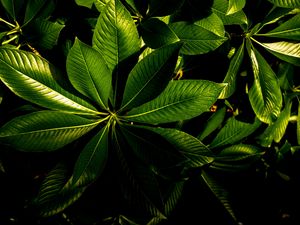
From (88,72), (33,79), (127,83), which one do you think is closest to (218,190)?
(127,83)

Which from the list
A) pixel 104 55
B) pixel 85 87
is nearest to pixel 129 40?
pixel 104 55

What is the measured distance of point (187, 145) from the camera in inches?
39.7

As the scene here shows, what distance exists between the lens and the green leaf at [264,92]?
1.23m

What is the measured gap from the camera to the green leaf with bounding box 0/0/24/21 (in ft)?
3.55

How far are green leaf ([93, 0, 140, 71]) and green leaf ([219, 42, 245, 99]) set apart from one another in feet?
1.42

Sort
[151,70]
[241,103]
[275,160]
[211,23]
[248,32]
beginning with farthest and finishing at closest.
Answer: [275,160] → [241,103] → [248,32] → [211,23] → [151,70]

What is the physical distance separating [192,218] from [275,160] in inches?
20.4

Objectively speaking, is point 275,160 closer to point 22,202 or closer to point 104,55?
point 104,55

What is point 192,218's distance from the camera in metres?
1.50

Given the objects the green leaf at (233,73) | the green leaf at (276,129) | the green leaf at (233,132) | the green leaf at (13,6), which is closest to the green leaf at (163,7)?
the green leaf at (233,73)

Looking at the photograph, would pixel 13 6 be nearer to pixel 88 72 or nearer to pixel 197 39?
pixel 88 72

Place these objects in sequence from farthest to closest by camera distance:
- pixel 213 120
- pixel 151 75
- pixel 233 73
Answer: pixel 213 120, pixel 233 73, pixel 151 75

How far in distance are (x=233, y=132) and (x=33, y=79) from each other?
88 cm

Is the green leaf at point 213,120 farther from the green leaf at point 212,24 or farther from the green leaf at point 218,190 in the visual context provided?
the green leaf at point 212,24
